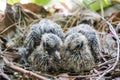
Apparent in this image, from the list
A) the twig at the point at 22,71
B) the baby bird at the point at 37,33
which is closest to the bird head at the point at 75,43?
the baby bird at the point at 37,33

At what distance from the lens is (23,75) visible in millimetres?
1896

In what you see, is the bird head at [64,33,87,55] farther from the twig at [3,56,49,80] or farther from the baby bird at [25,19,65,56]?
the twig at [3,56,49,80]

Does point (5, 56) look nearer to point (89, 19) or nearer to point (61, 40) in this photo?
point (61, 40)

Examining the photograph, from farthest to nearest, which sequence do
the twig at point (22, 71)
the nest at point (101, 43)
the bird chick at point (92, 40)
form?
the bird chick at point (92, 40)
the nest at point (101, 43)
the twig at point (22, 71)

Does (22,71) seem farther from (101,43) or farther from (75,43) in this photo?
(101,43)

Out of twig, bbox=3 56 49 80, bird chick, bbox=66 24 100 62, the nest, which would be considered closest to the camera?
twig, bbox=3 56 49 80

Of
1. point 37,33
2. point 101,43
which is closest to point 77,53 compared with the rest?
point 37,33

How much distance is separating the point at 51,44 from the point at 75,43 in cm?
12

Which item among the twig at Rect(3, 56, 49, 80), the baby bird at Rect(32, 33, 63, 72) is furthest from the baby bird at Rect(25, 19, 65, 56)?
the twig at Rect(3, 56, 49, 80)

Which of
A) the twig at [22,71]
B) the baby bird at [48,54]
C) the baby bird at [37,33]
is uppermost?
the baby bird at [37,33]

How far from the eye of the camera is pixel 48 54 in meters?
1.99

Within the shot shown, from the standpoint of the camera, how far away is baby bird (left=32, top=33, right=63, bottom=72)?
1.96 metres

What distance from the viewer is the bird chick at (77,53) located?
1.97 m

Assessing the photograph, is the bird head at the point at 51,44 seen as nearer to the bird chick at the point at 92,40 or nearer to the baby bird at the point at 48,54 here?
the baby bird at the point at 48,54
